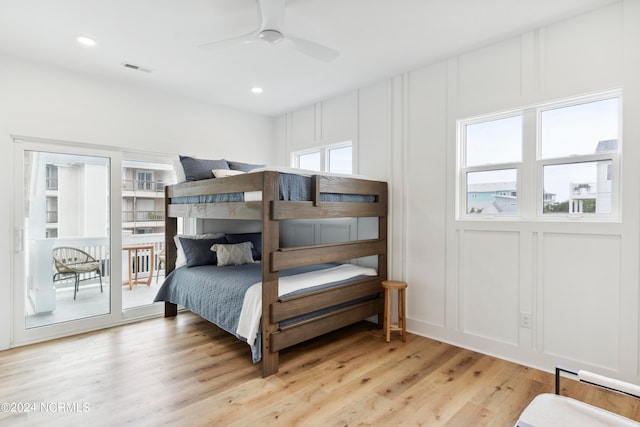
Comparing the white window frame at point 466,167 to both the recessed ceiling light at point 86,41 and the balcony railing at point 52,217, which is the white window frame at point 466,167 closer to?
the recessed ceiling light at point 86,41

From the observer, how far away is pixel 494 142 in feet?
9.62

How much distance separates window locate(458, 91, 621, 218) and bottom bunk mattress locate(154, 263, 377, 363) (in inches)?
54.3

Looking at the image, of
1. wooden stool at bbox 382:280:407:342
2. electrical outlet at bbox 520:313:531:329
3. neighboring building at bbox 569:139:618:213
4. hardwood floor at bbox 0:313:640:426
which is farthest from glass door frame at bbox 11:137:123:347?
neighboring building at bbox 569:139:618:213

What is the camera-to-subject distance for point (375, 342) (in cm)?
314

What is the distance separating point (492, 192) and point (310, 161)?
243 centimetres

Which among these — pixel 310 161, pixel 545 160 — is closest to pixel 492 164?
pixel 545 160

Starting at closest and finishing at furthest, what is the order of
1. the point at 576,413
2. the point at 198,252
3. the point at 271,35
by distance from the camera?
the point at 576,413 < the point at 271,35 < the point at 198,252

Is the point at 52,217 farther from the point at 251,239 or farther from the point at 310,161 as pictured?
the point at 310,161

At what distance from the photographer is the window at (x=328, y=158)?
4.11 m

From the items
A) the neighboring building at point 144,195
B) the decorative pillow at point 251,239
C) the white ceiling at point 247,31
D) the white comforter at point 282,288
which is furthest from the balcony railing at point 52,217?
the white comforter at point 282,288

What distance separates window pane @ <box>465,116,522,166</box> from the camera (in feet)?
9.21

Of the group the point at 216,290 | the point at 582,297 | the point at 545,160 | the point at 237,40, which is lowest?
the point at 216,290

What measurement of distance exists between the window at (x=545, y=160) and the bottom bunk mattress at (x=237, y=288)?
138 cm

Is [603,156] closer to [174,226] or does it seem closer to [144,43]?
[144,43]
